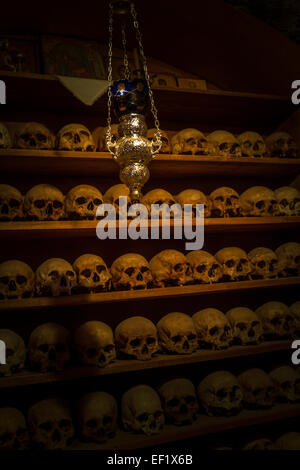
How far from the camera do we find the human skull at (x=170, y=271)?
94.1 inches

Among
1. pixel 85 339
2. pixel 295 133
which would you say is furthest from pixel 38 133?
pixel 295 133

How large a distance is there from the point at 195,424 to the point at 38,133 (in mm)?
1804

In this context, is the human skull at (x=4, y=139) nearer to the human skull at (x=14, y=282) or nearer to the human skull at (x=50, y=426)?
the human skull at (x=14, y=282)

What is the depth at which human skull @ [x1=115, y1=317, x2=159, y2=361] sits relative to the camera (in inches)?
89.3

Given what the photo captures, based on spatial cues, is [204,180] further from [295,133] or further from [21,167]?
[21,167]

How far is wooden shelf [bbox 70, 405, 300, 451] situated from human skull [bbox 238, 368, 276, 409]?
0.14 ft

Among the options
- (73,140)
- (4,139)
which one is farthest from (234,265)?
(4,139)

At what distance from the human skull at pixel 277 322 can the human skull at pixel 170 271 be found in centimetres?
60

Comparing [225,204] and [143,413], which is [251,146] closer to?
[225,204]

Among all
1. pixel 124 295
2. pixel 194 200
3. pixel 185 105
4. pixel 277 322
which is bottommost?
pixel 277 322

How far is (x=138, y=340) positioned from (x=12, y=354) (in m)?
0.65

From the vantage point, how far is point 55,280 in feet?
7.18

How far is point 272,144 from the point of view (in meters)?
2.77

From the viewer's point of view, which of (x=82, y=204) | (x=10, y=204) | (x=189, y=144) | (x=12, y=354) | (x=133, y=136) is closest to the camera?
(x=133, y=136)
